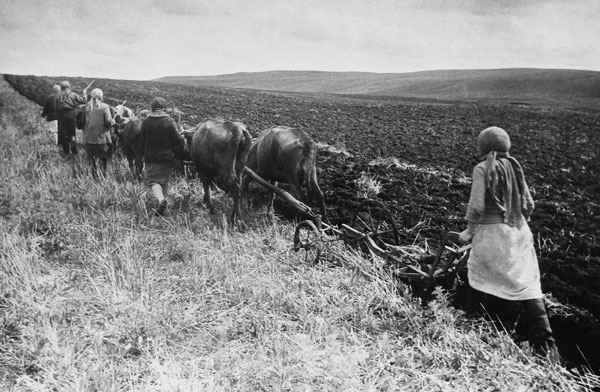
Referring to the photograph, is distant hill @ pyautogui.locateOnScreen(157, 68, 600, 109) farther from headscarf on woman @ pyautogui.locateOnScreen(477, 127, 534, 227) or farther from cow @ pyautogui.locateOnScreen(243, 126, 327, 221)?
headscarf on woman @ pyautogui.locateOnScreen(477, 127, 534, 227)

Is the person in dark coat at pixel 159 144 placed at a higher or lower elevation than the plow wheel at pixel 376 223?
higher

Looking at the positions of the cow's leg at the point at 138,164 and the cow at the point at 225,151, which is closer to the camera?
the cow at the point at 225,151

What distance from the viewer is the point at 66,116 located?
9992 mm

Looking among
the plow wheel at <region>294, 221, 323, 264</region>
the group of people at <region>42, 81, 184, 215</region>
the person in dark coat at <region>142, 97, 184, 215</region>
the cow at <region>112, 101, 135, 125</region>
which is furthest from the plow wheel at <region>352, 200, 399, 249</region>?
the cow at <region>112, 101, 135, 125</region>

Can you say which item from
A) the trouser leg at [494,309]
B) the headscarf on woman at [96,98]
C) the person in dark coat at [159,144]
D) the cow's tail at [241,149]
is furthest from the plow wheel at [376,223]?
the headscarf on woman at [96,98]

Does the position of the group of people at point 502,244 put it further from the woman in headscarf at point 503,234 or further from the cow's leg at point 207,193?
the cow's leg at point 207,193

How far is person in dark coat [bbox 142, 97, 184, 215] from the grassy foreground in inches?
51.0

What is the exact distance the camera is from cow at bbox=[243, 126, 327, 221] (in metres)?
6.17

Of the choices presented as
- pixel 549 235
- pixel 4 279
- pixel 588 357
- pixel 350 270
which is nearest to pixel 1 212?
pixel 4 279

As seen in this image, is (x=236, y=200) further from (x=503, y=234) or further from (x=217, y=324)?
(x=503, y=234)

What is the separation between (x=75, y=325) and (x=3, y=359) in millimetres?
505

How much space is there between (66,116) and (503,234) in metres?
10.0

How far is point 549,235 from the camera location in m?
6.07

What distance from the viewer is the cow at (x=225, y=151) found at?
6430 millimetres
